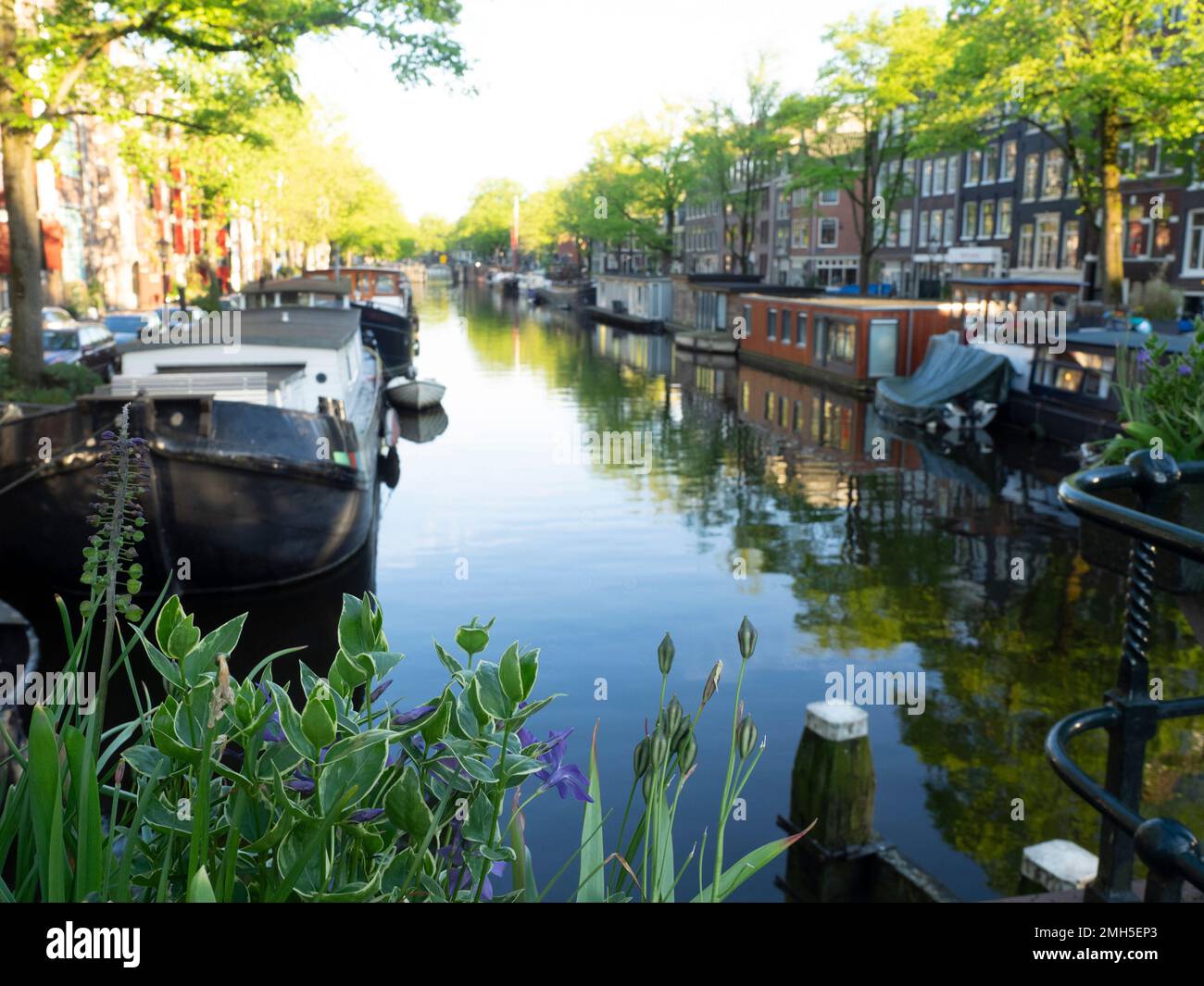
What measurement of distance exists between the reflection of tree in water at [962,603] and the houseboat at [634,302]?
3365 cm

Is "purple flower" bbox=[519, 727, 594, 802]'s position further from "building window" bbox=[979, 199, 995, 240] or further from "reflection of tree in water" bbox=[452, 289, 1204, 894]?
"building window" bbox=[979, 199, 995, 240]

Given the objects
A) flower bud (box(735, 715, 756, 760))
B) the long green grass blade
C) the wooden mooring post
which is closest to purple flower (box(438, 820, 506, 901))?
the long green grass blade

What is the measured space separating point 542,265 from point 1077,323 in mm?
123879

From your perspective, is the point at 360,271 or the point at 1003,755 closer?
the point at 1003,755

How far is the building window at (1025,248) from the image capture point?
48.6 metres

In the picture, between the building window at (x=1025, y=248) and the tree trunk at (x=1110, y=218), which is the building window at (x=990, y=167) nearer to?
the building window at (x=1025, y=248)

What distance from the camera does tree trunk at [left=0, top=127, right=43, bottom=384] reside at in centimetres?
1712

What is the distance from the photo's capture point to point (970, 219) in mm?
54125

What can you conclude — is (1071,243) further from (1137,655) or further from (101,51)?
(1137,655)

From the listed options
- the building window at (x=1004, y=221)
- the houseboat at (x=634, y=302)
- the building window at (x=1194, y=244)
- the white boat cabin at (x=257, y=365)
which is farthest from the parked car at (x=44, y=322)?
the building window at (x=1004, y=221)

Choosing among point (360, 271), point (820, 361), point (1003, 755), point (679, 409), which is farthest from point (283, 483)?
point (360, 271)
